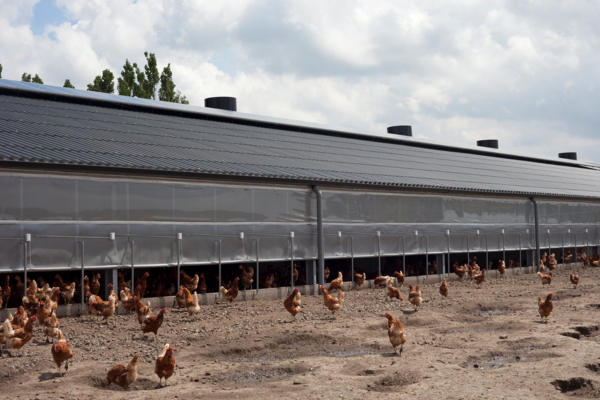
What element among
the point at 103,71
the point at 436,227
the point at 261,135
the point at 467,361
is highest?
the point at 103,71

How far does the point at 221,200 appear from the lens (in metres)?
20.5

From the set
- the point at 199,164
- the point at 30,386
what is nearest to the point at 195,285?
the point at 199,164

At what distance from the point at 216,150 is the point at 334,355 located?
1258cm

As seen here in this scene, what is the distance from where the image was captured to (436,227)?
93.8 ft

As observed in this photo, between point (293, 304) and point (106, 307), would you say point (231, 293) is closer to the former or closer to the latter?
point (293, 304)

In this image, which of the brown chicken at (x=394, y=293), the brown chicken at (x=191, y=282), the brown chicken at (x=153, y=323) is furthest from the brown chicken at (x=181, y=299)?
the brown chicken at (x=394, y=293)

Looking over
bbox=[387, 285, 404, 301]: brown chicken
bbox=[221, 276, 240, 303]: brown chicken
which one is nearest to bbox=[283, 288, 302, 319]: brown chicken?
bbox=[221, 276, 240, 303]: brown chicken

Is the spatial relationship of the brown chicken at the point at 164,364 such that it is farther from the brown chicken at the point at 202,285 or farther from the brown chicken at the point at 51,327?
the brown chicken at the point at 202,285

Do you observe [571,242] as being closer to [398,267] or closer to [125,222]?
[398,267]

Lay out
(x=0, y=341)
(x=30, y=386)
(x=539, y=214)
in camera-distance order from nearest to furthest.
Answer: (x=30, y=386) < (x=0, y=341) < (x=539, y=214)

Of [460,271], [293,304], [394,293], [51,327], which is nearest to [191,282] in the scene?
[293,304]

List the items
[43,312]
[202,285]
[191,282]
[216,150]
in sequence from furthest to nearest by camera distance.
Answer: [216,150]
[202,285]
[191,282]
[43,312]

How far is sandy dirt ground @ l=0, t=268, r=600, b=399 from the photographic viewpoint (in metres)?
9.34

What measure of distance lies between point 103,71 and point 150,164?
3407 centimetres
